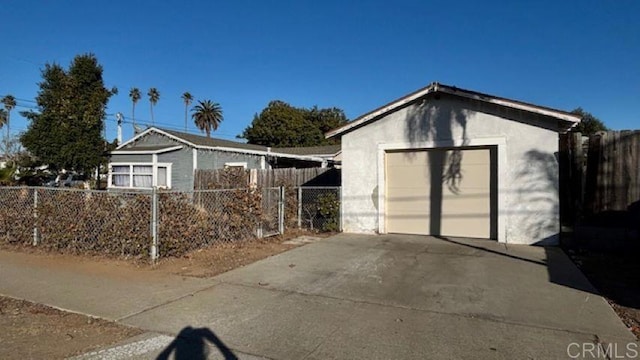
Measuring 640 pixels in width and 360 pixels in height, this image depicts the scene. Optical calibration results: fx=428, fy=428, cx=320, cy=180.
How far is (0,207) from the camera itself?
981cm

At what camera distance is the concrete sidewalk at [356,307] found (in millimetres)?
4121

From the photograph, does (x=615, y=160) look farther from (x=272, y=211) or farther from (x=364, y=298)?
(x=272, y=211)

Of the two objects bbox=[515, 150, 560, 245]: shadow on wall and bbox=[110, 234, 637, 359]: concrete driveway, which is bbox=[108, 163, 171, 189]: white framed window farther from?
bbox=[515, 150, 560, 245]: shadow on wall

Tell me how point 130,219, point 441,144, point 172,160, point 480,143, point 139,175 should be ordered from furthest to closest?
point 139,175 < point 172,160 < point 441,144 < point 480,143 < point 130,219

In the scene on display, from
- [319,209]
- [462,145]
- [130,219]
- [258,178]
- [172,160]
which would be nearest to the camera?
[130,219]

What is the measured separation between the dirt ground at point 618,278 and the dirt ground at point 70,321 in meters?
5.55

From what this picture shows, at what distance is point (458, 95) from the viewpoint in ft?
33.6

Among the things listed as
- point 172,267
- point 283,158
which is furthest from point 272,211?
point 283,158

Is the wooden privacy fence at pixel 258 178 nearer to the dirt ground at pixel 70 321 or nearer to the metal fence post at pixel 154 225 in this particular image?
the dirt ground at pixel 70 321

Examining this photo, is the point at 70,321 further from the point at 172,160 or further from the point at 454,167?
the point at 172,160

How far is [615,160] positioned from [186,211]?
879 centimetres

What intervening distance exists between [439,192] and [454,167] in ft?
2.39

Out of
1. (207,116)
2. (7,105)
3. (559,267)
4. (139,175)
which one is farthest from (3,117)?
(559,267)

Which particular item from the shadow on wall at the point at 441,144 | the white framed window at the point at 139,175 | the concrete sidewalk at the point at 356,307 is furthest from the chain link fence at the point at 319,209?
the white framed window at the point at 139,175
